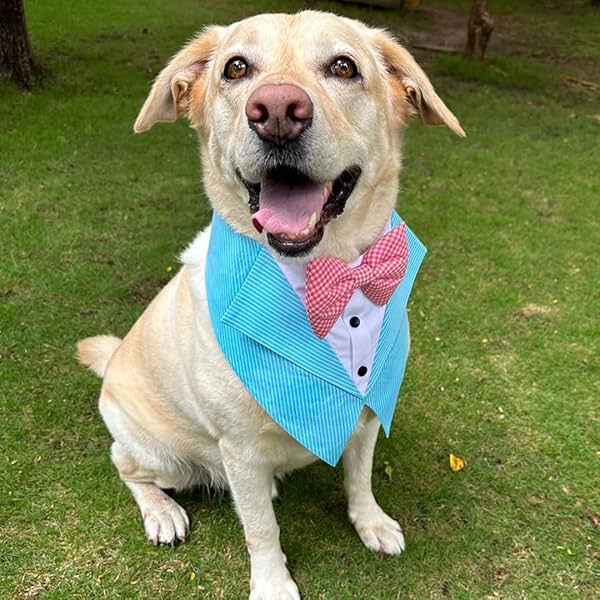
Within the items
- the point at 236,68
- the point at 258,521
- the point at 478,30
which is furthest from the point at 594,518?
the point at 478,30

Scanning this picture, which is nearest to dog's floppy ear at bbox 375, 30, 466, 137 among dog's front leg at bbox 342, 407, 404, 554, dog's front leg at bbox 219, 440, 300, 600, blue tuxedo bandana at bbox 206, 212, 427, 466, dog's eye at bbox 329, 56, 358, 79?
dog's eye at bbox 329, 56, 358, 79

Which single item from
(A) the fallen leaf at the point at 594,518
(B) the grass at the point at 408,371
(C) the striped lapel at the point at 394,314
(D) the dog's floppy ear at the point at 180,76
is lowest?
(B) the grass at the point at 408,371

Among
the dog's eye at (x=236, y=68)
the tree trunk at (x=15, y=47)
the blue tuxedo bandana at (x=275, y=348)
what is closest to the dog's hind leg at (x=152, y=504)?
the blue tuxedo bandana at (x=275, y=348)

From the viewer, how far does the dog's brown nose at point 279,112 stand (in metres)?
1.69

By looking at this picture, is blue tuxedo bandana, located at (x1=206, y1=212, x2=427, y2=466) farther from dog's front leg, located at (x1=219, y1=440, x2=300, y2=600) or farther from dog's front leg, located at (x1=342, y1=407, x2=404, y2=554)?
dog's front leg, located at (x1=342, y1=407, x2=404, y2=554)

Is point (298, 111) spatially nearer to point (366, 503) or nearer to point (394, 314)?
point (394, 314)

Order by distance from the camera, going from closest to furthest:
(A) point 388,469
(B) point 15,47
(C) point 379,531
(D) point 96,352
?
(C) point 379,531 → (A) point 388,469 → (D) point 96,352 → (B) point 15,47

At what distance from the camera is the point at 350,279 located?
2.08 meters

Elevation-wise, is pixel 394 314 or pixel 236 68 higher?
pixel 236 68

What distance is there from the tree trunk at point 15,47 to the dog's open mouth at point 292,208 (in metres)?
6.16

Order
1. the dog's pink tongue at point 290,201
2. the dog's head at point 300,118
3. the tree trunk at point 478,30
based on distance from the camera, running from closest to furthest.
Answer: the dog's head at point 300,118 < the dog's pink tongue at point 290,201 < the tree trunk at point 478,30

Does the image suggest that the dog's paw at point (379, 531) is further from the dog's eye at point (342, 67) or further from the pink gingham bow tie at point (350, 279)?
the dog's eye at point (342, 67)

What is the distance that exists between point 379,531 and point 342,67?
1.82 meters

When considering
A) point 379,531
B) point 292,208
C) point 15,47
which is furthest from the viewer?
point 15,47
